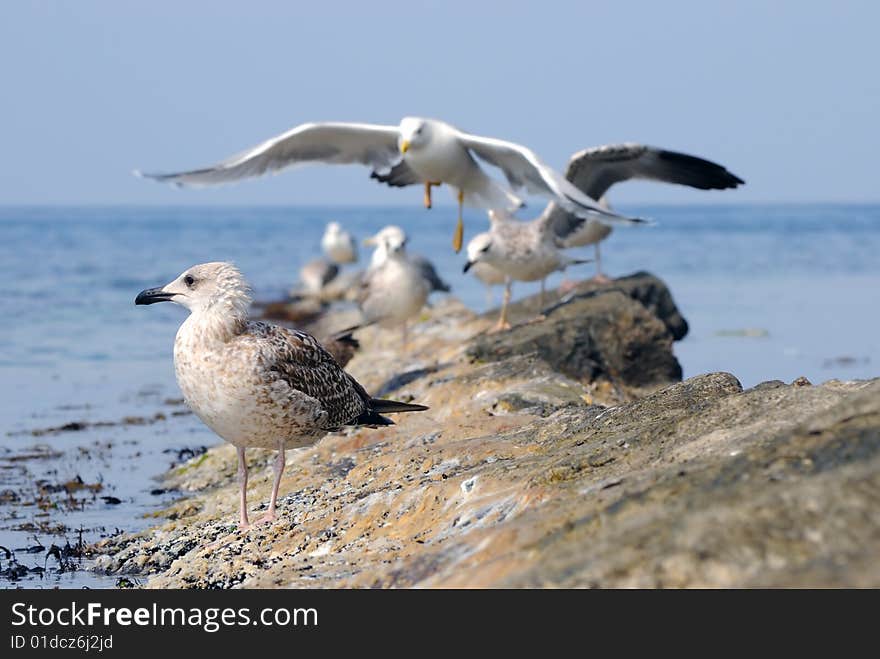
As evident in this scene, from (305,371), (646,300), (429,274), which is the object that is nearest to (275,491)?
(305,371)

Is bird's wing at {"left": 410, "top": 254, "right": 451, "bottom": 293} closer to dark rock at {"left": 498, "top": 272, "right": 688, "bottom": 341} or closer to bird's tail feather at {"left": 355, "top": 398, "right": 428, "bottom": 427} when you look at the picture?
dark rock at {"left": 498, "top": 272, "right": 688, "bottom": 341}

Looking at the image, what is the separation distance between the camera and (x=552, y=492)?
170 inches

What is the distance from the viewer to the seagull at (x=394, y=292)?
35.9 ft

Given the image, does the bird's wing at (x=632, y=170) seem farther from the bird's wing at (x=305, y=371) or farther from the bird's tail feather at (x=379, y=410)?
the bird's wing at (x=305, y=371)

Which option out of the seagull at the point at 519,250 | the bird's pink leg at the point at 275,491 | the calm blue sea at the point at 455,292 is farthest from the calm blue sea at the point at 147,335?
the seagull at the point at 519,250

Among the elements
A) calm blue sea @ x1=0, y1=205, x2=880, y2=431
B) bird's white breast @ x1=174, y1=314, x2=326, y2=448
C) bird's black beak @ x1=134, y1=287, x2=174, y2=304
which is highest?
bird's black beak @ x1=134, y1=287, x2=174, y2=304

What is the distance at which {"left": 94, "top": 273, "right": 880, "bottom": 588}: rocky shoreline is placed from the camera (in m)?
2.99

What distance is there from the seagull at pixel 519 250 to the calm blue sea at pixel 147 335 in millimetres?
1946

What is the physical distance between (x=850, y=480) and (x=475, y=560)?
1.15 metres

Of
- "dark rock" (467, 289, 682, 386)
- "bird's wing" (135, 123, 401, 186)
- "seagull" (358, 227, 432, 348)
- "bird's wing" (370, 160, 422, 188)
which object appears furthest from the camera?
"seagull" (358, 227, 432, 348)

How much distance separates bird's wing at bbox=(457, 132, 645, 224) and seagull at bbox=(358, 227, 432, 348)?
186 cm

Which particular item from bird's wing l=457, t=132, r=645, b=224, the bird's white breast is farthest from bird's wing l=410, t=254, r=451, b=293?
the bird's white breast

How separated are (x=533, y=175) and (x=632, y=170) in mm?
2486

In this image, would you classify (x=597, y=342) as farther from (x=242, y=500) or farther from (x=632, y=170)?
(x=242, y=500)
